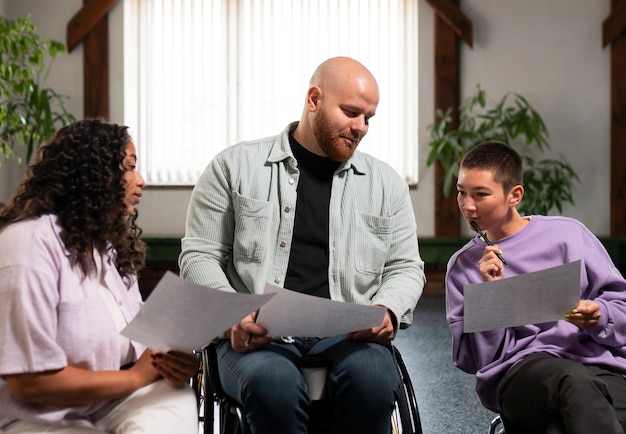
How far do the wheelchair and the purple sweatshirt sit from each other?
0.52 ft

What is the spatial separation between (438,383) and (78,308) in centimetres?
249

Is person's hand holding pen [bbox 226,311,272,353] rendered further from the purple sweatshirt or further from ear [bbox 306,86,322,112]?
ear [bbox 306,86,322,112]

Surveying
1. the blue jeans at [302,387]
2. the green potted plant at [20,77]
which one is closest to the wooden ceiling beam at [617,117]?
the green potted plant at [20,77]

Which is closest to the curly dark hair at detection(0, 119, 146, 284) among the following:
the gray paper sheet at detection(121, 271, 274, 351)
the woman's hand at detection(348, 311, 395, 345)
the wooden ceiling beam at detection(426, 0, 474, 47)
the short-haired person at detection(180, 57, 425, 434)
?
the gray paper sheet at detection(121, 271, 274, 351)

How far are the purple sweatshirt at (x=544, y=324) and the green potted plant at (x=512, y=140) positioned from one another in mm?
4317

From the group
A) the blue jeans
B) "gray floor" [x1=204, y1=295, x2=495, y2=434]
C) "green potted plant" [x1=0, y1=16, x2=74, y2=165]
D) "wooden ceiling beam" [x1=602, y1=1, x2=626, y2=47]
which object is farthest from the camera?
"wooden ceiling beam" [x1=602, y1=1, x2=626, y2=47]

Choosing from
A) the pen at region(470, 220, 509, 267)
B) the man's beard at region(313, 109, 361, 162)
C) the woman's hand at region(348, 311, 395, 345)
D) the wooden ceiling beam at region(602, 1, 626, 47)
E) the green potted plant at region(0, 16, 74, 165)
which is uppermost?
the wooden ceiling beam at region(602, 1, 626, 47)

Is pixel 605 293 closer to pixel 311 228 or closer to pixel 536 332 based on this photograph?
pixel 536 332

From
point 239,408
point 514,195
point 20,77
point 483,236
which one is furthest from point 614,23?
point 239,408

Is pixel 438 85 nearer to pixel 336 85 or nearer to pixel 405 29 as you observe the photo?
pixel 405 29

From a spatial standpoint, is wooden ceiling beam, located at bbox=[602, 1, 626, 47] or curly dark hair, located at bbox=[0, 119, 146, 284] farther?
wooden ceiling beam, located at bbox=[602, 1, 626, 47]

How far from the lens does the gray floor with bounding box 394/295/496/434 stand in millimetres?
3010

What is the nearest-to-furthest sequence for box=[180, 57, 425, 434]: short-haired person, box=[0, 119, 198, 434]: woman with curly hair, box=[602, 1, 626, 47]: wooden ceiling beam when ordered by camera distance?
box=[0, 119, 198, 434]: woman with curly hair < box=[180, 57, 425, 434]: short-haired person < box=[602, 1, 626, 47]: wooden ceiling beam

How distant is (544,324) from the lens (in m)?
1.85
